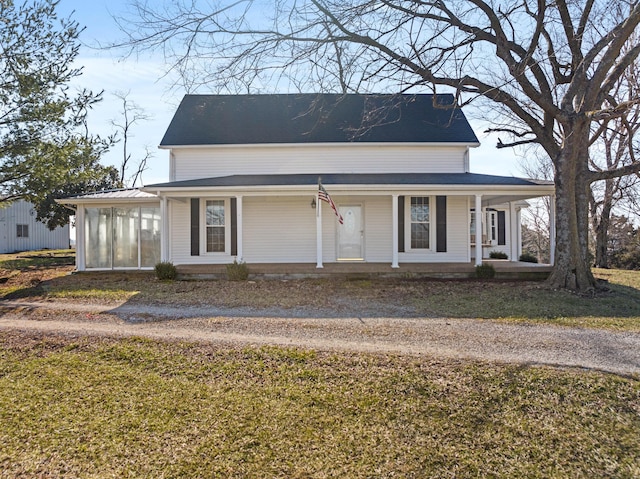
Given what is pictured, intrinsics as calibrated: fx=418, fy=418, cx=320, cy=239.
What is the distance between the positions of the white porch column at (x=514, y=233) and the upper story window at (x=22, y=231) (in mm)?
32150

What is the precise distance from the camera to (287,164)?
15.5m

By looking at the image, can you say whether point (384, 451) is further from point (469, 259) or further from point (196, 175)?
point (196, 175)

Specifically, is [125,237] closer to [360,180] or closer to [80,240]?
[80,240]

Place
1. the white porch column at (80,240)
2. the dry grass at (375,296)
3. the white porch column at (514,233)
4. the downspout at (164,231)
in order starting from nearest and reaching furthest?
1. the dry grass at (375,296)
2. the downspout at (164,231)
3. the white porch column at (80,240)
4. the white porch column at (514,233)

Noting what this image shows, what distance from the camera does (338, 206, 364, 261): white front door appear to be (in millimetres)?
14742

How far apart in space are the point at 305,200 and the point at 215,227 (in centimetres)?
327

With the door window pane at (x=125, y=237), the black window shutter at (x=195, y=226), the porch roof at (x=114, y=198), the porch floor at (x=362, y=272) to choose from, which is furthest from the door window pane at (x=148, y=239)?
the porch floor at (x=362, y=272)

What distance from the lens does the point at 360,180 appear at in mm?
13664

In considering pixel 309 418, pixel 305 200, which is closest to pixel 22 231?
pixel 305 200

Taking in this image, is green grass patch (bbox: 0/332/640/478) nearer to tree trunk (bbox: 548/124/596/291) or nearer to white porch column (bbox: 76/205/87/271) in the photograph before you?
tree trunk (bbox: 548/124/596/291)

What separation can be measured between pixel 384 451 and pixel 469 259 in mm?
11882

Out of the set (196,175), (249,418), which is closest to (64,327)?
(249,418)

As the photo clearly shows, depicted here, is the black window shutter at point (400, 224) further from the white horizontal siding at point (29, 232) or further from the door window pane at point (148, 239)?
the white horizontal siding at point (29, 232)

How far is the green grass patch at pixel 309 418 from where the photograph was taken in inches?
142
